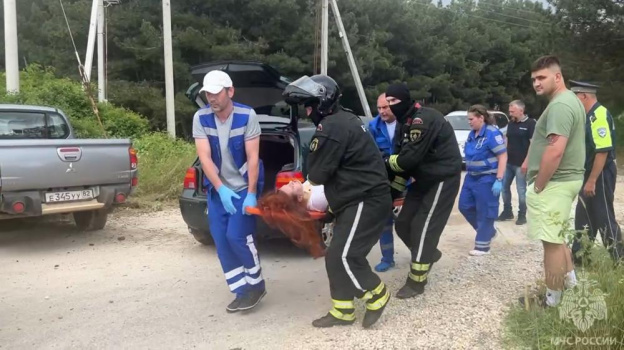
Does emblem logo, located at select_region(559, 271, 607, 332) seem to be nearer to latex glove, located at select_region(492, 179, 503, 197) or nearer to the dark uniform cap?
the dark uniform cap

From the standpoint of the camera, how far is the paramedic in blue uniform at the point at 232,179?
14.1 ft

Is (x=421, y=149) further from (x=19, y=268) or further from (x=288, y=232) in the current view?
(x=19, y=268)

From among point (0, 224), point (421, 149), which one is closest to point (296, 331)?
point (421, 149)

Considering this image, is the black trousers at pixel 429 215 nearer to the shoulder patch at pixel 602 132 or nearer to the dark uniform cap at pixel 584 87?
the shoulder patch at pixel 602 132

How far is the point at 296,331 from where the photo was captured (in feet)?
13.1

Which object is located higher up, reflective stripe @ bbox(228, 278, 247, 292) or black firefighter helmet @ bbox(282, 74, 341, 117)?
black firefighter helmet @ bbox(282, 74, 341, 117)

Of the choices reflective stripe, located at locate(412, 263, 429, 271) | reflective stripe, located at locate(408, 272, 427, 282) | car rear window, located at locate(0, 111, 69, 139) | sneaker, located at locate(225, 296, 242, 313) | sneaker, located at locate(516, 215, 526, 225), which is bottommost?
sneaker, located at locate(516, 215, 526, 225)

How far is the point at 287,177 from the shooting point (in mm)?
5461

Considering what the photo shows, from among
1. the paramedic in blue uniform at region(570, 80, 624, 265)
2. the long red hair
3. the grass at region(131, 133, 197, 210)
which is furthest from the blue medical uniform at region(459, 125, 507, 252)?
the grass at region(131, 133, 197, 210)

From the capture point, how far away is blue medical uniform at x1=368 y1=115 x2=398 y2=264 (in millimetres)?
5415

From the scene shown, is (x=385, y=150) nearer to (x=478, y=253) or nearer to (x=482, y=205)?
(x=482, y=205)

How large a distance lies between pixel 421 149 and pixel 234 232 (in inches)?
61.2

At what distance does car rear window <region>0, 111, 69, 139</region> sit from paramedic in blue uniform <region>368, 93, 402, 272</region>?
436cm

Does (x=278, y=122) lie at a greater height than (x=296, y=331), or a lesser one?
greater
